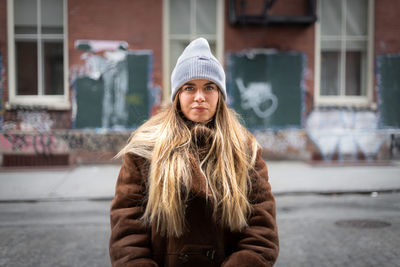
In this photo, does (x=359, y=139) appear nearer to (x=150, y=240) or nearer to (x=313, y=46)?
(x=313, y=46)

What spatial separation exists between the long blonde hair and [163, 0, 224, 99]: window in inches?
338

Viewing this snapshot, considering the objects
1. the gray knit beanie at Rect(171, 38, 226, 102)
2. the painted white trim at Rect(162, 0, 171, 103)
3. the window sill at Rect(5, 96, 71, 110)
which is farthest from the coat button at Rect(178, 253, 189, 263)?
the window sill at Rect(5, 96, 71, 110)

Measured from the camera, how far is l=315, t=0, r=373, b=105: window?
10875 millimetres

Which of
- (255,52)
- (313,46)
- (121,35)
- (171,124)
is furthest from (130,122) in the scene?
(171,124)

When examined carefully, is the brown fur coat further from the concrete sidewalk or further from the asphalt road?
the concrete sidewalk

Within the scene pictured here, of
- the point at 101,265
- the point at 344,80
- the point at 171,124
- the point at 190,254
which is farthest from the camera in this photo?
the point at 344,80

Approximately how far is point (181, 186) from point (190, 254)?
29 cm

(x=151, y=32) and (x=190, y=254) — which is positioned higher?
(x=151, y=32)

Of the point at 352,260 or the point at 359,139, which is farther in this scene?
the point at 359,139

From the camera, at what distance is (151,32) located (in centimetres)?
1020

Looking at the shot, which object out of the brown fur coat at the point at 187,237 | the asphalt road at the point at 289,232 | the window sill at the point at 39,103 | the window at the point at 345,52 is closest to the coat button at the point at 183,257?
the brown fur coat at the point at 187,237

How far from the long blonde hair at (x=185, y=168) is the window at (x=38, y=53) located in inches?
349

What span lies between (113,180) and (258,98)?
434 cm

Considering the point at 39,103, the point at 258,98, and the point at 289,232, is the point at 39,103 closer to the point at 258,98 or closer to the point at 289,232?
the point at 258,98
